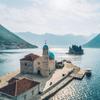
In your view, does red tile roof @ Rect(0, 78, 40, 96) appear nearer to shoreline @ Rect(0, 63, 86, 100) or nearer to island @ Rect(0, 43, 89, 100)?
island @ Rect(0, 43, 89, 100)

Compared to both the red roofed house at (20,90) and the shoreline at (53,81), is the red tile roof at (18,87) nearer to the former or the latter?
the red roofed house at (20,90)

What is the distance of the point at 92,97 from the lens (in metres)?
65.1

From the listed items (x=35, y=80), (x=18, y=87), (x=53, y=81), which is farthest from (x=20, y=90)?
(x=53, y=81)

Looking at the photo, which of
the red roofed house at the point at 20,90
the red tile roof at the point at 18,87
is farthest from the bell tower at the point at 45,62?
the red tile roof at the point at 18,87

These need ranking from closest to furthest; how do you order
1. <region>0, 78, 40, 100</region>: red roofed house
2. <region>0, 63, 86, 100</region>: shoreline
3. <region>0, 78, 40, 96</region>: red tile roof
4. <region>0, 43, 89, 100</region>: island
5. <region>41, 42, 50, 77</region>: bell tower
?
<region>0, 78, 40, 100</region>: red roofed house, <region>0, 78, 40, 96</region>: red tile roof, <region>0, 43, 89, 100</region>: island, <region>0, 63, 86, 100</region>: shoreline, <region>41, 42, 50, 77</region>: bell tower

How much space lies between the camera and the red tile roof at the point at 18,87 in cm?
5492

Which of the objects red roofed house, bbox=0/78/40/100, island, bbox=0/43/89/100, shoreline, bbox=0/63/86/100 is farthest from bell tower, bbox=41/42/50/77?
red roofed house, bbox=0/78/40/100

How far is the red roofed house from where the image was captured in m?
54.2

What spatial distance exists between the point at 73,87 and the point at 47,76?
41.3ft

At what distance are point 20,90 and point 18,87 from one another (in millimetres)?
1156

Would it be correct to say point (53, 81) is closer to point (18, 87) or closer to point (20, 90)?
point (18, 87)

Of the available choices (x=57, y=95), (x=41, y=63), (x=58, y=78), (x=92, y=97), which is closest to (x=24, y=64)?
(x=41, y=63)

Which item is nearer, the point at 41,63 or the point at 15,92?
the point at 15,92

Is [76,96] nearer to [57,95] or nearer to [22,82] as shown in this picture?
[57,95]
